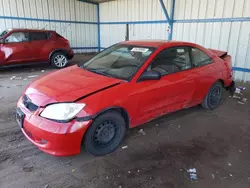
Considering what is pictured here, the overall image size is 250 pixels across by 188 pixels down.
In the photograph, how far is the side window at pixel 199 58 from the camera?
11.9 ft

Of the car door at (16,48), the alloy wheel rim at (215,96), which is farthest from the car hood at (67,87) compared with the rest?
the car door at (16,48)

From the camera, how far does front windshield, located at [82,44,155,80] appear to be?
9.41 feet

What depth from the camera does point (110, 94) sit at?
248 centimetres

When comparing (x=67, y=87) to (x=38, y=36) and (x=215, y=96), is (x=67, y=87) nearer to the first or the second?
(x=215, y=96)

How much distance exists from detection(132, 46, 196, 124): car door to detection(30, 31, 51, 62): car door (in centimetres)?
627

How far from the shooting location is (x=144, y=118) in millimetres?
2969

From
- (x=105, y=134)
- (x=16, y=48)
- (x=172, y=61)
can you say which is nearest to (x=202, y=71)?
(x=172, y=61)

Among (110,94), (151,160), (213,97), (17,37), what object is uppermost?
(17,37)

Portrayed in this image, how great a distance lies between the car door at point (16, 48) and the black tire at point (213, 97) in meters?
6.66

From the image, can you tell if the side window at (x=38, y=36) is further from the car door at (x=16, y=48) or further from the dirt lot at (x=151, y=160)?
the dirt lot at (x=151, y=160)

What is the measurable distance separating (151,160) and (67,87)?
1.45 meters

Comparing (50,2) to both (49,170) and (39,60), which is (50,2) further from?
(49,170)

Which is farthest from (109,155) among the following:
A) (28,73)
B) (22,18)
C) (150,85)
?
(22,18)

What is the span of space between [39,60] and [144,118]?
655cm
